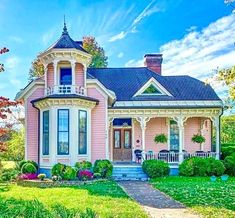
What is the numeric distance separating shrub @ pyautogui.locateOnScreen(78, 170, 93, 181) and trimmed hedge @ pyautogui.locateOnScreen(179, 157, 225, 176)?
5553 millimetres

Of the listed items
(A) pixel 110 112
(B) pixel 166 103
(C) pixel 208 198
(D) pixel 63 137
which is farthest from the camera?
(B) pixel 166 103

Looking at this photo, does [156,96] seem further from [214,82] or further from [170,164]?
[214,82]

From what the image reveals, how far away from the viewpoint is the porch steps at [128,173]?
19817 mm

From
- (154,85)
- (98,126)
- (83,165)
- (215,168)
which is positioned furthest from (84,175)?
(154,85)

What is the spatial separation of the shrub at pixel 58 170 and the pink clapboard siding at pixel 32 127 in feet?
11.0

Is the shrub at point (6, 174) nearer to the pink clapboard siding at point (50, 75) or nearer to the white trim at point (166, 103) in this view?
the pink clapboard siding at point (50, 75)

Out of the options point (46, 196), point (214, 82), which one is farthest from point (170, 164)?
point (214, 82)

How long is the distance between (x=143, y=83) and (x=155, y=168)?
7.62m

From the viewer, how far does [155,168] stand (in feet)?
64.2

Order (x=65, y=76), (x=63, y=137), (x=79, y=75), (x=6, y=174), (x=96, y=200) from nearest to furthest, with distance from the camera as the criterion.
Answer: (x=6, y=174), (x=96, y=200), (x=63, y=137), (x=65, y=76), (x=79, y=75)

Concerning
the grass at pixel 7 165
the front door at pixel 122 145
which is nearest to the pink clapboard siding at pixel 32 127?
the grass at pixel 7 165

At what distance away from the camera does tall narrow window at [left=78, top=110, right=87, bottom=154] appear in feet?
64.3

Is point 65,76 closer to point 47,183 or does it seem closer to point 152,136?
point 47,183

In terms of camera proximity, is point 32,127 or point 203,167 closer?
point 203,167
